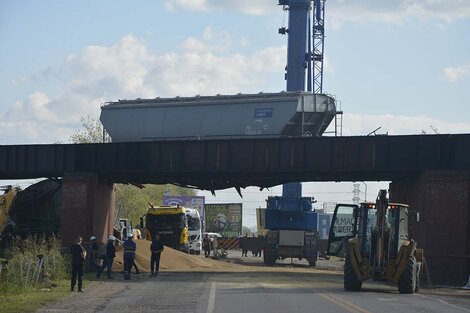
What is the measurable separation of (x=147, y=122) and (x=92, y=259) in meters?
12.4

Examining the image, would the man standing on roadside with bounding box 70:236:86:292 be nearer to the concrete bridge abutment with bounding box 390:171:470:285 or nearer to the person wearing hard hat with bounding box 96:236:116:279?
the person wearing hard hat with bounding box 96:236:116:279

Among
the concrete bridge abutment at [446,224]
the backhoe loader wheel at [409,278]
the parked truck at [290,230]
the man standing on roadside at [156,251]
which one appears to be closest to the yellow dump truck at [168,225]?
the parked truck at [290,230]

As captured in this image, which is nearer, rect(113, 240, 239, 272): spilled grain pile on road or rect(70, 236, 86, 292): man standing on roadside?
rect(70, 236, 86, 292): man standing on roadside

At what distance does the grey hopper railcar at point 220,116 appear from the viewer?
48875 mm

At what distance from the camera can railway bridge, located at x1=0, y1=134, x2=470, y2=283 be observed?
4116cm

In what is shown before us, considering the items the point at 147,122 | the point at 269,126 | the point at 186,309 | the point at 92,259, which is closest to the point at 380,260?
the point at 186,309

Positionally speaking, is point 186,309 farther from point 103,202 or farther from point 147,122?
point 147,122

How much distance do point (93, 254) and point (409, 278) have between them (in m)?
15.7

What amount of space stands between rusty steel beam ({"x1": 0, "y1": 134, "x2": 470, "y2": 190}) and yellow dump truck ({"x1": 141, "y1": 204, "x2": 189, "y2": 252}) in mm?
8018

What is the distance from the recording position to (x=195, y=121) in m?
50.5

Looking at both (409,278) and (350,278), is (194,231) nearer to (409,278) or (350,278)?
(350,278)

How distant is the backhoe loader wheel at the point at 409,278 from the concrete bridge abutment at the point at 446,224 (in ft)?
35.7

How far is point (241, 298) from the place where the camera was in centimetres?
2583

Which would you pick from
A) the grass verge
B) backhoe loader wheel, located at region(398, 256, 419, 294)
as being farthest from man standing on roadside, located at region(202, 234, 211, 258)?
backhoe loader wheel, located at region(398, 256, 419, 294)
